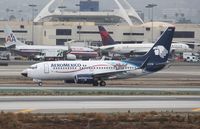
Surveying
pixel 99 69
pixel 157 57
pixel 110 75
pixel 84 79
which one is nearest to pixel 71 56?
pixel 157 57

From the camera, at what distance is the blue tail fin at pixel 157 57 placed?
7863 centimetres

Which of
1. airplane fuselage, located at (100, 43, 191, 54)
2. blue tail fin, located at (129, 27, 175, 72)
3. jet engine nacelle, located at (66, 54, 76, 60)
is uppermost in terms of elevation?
blue tail fin, located at (129, 27, 175, 72)

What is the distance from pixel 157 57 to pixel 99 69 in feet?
24.5

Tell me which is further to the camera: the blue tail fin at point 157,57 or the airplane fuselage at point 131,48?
the airplane fuselage at point 131,48

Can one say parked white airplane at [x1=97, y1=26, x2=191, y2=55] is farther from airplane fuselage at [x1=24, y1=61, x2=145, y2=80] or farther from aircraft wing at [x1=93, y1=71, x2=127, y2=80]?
aircraft wing at [x1=93, y1=71, x2=127, y2=80]

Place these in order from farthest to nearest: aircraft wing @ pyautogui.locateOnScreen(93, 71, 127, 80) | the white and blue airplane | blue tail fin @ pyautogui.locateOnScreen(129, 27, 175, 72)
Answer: blue tail fin @ pyautogui.locateOnScreen(129, 27, 175, 72)
aircraft wing @ pyautogui.locateOnScreen(93, 71, 127, 80)
the white and blue airplane

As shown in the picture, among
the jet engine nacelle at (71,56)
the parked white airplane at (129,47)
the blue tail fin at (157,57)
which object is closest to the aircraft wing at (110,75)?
the blue tail fin at (157,57)

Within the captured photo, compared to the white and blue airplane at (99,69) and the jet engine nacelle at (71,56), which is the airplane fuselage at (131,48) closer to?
the jet engine nacelle at (71,56)

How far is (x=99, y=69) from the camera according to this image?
254ft

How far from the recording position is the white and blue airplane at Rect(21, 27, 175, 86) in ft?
249

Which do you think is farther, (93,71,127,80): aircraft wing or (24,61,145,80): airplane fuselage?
(93,71,127,80): aircraft wing

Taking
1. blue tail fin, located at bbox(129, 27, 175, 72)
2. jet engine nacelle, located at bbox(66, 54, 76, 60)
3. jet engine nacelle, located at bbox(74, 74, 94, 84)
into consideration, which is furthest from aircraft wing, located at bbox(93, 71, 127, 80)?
jet engine nacelle, located at bbox(66, 54, 76, 60)

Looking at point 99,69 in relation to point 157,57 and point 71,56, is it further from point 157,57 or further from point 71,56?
point 71,56

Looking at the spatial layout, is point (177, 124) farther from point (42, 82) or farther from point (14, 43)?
point (14, 43)
